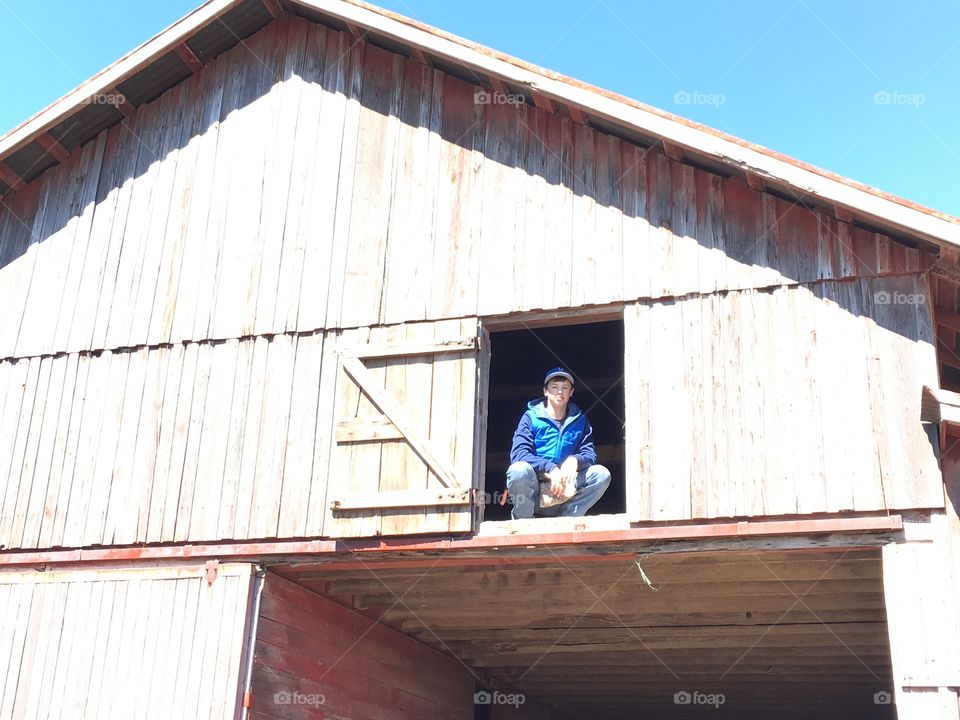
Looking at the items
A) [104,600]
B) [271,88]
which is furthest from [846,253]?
[104,600]

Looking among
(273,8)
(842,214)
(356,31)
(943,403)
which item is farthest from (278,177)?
(943,403)

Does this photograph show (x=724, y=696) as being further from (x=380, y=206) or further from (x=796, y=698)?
(x=380, y=206)

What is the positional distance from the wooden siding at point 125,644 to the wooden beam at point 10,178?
4.35 meters

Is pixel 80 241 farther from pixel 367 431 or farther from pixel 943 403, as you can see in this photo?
pixel 943 403

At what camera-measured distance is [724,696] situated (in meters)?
13.8

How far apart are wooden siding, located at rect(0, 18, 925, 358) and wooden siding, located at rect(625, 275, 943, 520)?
308 millimetres

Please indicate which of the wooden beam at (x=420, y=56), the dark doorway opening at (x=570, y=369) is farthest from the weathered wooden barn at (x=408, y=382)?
the dark doorway opening at (x=570, y=369)

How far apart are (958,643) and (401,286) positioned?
5.36 m

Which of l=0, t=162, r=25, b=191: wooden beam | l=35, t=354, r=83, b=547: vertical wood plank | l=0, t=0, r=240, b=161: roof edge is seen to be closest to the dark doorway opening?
l=35, t=354, r=83, b=547: vertical wood plank

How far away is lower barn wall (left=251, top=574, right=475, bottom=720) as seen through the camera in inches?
372

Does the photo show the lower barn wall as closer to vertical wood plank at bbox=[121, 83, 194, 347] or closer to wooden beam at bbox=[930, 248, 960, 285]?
vertical wood plank at bbox=[121, 83, 194, 347]

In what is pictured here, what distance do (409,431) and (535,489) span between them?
1.17m

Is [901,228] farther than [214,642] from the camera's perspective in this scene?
No

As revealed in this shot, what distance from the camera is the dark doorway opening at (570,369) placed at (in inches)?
524
